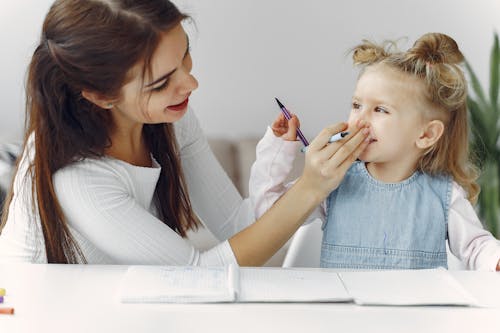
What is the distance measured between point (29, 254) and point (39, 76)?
325 millimetres

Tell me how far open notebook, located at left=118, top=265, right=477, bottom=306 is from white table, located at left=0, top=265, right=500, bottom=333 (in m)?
0.01

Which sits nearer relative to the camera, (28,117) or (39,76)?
(39,76)

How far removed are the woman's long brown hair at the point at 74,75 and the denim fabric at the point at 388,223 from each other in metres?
0.48

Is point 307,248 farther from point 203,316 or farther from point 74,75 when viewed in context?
point 203,316

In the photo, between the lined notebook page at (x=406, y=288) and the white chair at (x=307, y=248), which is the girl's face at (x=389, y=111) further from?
the white chair at (x=307, y=248)

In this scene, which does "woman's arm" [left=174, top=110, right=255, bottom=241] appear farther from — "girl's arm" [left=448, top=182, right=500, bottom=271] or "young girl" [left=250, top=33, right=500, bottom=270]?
"girl's arm" [left=448, top=182, right=500, bottom=271]

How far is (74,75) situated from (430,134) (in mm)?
677

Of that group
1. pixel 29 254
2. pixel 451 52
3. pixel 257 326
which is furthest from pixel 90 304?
pixel 451 52

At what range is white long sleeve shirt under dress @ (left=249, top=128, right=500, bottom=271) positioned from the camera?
1442 millimetres

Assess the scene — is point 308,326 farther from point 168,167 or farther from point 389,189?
point 168,167

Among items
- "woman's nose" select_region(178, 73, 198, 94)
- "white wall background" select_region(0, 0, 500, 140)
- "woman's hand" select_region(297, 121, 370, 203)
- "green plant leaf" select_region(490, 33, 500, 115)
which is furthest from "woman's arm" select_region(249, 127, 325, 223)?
"green plant leaf" select_region(490, 33, 500, 115)

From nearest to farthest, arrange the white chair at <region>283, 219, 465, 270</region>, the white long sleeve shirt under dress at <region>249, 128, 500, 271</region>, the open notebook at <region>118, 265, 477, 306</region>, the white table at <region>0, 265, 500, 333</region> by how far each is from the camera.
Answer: the white table at <region>0, 265, 500, 333</region>
the open notebook at <region>118, 265, 477, 306</region>
the white long sleeve shirt under dress at <region>249, 128, 500, 271</region>
the white chair at <region>283, 219, 465, 270</region>

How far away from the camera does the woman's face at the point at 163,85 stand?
1356 millimetres

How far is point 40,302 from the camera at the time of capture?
3.50 feet
